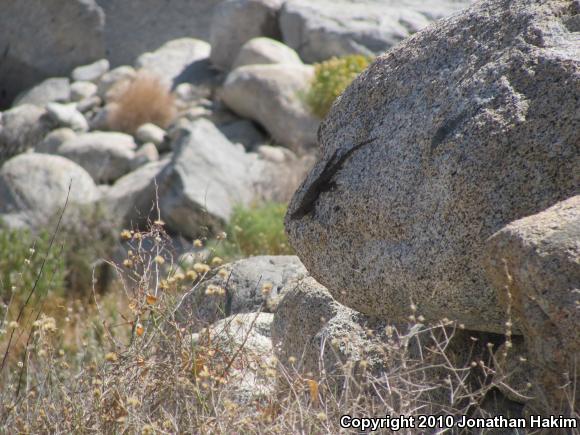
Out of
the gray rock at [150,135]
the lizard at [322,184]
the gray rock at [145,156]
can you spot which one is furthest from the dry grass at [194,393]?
the gray rock at [150,135]

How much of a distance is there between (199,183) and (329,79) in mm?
2825

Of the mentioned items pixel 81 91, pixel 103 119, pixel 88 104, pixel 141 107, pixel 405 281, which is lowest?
pixel 81 91

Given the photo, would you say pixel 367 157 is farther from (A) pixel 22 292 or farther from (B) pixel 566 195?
(A) pixel 22 292

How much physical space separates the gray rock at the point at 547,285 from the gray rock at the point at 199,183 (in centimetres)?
663

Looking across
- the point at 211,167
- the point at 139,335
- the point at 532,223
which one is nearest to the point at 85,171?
the point at 211,167

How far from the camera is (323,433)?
2547mm

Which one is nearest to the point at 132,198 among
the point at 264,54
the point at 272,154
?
the point at 272,154

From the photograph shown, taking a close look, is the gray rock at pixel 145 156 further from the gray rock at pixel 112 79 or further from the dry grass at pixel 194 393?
the dry grass at pixel 194 393

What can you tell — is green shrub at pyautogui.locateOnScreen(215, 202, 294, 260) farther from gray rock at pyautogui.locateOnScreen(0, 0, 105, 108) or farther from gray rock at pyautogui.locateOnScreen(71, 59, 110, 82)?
gray rock at pyautogui.locateOnScreen(0, 0, 105, 108)

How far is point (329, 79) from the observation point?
11430 millimetres

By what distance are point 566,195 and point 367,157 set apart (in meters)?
0.73

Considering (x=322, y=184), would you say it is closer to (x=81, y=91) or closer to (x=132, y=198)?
(x=132, y=198)

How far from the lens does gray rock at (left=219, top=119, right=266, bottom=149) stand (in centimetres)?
1274

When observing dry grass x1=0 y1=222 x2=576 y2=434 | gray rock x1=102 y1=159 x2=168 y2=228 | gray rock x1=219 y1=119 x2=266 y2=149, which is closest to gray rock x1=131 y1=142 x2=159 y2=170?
gray rock x1=219 y1=119 x2=266 y2=149
